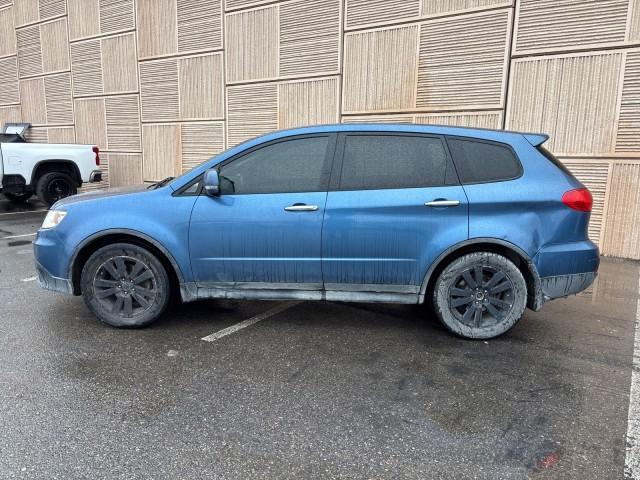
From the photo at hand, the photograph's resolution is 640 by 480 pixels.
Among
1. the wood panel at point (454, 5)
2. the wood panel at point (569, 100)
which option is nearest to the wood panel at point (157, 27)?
the wood panel at point (454, 5)

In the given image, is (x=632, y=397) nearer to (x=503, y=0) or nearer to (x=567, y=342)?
(x=567, y=342)

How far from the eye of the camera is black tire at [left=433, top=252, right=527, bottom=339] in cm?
394

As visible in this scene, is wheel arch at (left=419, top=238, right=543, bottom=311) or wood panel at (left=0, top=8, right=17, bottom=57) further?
wood panel at (left=0, top=8, right=17, bottom=57)

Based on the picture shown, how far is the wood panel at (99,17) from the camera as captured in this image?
12.5 m

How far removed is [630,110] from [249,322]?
6.13 metres

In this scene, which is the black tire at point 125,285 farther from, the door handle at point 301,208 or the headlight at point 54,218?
the door handle at point 301,208

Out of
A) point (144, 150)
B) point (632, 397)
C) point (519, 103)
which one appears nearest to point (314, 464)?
point (632, 397)

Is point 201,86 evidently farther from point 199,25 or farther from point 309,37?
point 309,37

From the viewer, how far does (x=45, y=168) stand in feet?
36.9

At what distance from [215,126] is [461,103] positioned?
5637 millimetres

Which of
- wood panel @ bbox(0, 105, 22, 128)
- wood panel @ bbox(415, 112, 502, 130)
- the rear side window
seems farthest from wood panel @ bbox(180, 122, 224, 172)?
wood panel @ bbox(0, 105, 22, 128)

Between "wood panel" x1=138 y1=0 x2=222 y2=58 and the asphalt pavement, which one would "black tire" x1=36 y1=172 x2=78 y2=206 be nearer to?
"wood panel" x1=138 y1=0 x2=222 y2=58

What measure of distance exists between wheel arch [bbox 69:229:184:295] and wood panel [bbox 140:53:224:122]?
24.1 ft

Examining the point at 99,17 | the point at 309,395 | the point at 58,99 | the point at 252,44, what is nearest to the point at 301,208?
the point at 309,395
